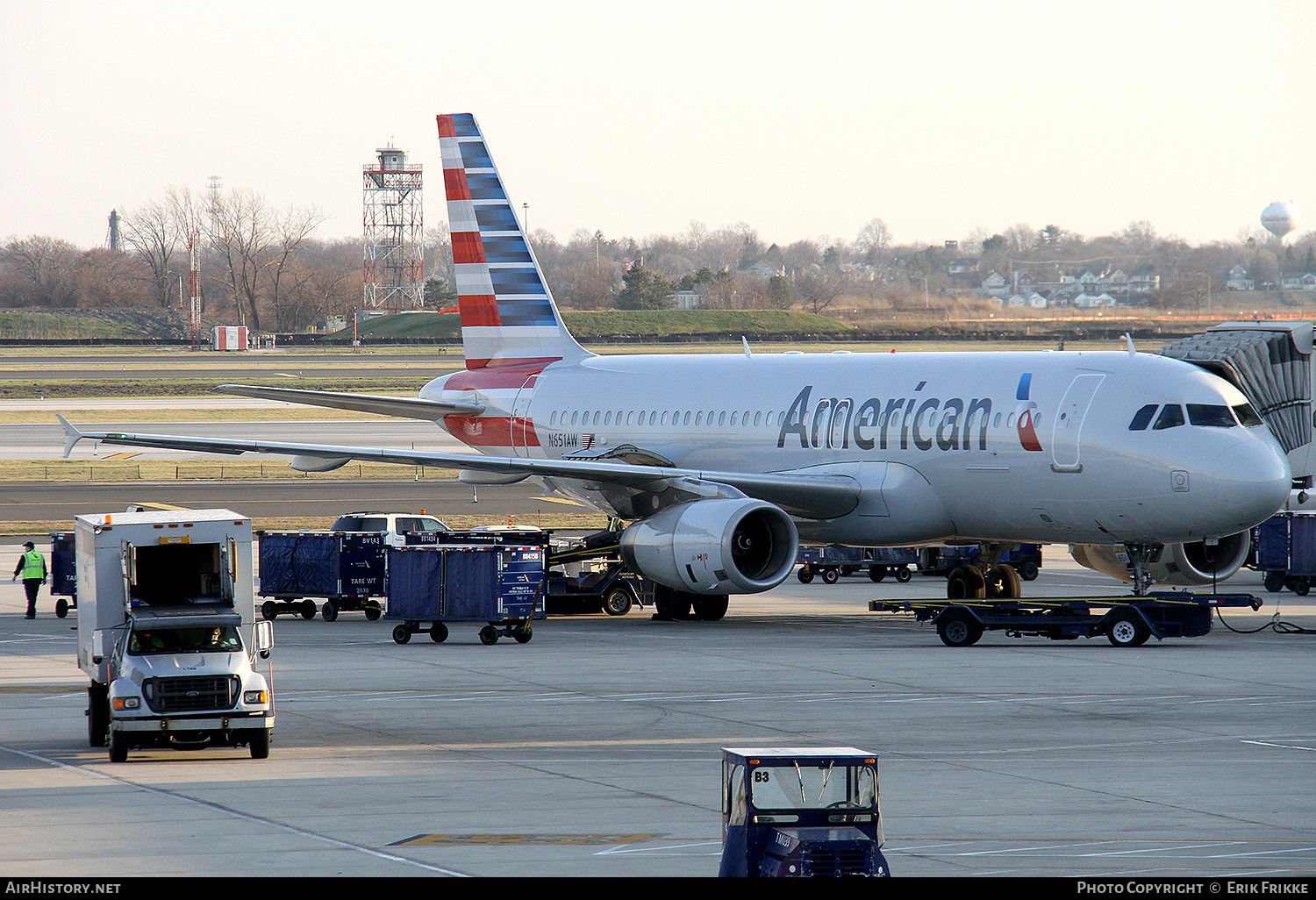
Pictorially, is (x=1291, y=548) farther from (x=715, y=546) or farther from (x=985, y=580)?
(x=715, y=546)

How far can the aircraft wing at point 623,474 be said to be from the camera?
103ft

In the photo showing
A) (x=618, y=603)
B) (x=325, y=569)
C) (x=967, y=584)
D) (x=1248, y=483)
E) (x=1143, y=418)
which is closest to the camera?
(x=1248, y=483)

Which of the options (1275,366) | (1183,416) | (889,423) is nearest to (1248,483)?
(1183,416)

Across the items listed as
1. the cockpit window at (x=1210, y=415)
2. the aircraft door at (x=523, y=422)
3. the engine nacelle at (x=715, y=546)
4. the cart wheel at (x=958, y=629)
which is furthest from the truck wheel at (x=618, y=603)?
the cockpit window at (x=1210, y=415)

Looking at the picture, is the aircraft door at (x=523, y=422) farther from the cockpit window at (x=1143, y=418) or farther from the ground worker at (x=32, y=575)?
the cockpit window at (x=1143, y=418)

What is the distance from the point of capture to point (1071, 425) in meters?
28.8

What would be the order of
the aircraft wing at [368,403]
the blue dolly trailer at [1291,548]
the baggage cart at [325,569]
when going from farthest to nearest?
1. the blue dolly trailer at [1291,548]
2. the baggage cart at [325,569]
3. the aircraft wing at [368,403]

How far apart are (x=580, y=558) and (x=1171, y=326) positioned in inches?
3688

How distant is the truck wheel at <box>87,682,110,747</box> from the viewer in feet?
61.1

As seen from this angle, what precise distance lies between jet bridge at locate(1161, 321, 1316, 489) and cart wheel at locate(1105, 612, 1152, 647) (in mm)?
10262

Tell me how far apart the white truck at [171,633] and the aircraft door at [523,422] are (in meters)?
19.1

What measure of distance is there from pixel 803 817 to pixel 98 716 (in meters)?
11.5

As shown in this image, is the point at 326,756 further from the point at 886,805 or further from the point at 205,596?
the point at 886,805
